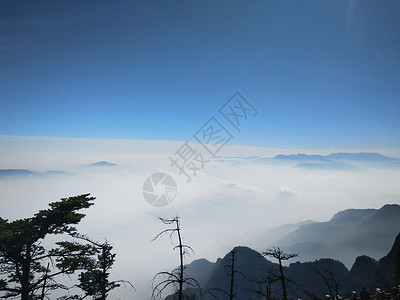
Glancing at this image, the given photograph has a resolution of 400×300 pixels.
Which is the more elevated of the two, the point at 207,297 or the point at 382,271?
the point at 382,271

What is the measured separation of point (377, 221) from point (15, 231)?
831 feet

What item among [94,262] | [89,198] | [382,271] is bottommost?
[382,271]

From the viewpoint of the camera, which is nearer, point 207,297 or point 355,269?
point 355,269

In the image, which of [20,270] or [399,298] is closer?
[399,298]

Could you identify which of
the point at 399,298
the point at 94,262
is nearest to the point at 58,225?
the point at 94,262

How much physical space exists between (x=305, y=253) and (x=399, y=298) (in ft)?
704

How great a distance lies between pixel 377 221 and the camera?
18850cm

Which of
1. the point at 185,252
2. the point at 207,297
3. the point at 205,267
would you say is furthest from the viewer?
the point at 205,267

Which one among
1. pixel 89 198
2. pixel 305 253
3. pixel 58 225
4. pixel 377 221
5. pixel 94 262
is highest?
pixel 89 198

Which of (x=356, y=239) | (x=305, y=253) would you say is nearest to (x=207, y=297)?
(x=305, y=253)

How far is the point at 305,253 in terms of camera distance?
189875mm

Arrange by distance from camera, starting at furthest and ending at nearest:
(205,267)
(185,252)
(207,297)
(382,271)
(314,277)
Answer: (205,267) < (207,297) < (314,277) < (382,271) < (185,252)

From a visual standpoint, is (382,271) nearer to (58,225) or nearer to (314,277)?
(314,277)

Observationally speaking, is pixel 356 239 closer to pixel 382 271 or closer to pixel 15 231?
pixel 382 271
